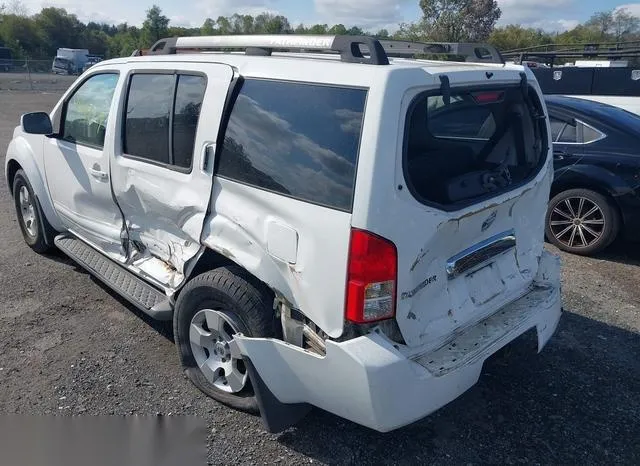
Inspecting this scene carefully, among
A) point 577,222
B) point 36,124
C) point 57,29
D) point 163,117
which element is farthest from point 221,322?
point 57,29

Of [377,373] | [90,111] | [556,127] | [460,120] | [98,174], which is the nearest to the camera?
[377,373]

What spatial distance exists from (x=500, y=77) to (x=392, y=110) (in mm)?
955

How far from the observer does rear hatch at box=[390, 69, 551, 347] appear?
253 centimetres

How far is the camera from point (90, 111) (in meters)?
4.28

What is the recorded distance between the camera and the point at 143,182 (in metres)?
3.59

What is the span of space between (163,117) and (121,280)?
1235mm

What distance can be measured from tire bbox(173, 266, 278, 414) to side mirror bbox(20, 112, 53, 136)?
2.24 m

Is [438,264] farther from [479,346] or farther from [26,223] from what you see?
[26,223]

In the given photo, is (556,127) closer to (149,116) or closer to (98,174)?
(149,116)

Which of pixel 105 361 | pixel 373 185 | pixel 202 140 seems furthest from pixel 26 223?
pixel 373 185

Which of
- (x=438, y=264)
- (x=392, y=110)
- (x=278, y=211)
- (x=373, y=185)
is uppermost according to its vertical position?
(x=392, y=110)

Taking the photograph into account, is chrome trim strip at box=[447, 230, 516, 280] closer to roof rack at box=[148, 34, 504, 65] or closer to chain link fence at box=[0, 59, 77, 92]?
roof rack at box=[148, 34, 504, 65]

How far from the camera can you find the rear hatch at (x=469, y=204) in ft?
8.29

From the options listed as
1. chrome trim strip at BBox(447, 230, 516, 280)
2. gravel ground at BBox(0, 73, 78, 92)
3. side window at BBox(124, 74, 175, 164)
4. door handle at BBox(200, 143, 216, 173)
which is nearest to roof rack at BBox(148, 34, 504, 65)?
side window at BBox(124, 74, 175, 164)
